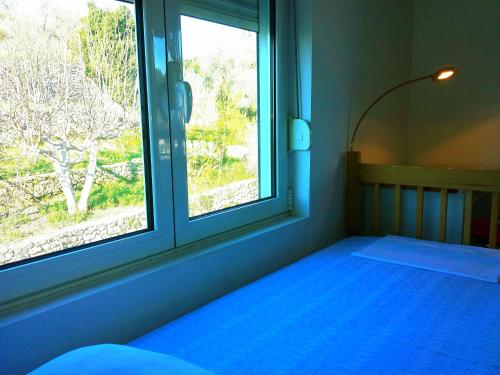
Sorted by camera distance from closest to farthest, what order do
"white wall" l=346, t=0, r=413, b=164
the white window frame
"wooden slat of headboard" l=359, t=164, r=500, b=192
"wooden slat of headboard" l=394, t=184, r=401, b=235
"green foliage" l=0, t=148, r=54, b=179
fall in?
"green foliage" l=0, t=148, r=54, b=179, the white window frame, "wooden slat of headboard" l=359, t=164, r=500, b=192, "wooden slat of headboard" l=394, t=184, r=401, b=235, "white wall" l=346, t=0, r=413, b=164

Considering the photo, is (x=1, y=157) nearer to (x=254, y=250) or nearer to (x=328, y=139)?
(x=254, y=250)

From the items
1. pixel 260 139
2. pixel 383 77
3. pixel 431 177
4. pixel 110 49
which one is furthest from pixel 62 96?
pixel 383 77

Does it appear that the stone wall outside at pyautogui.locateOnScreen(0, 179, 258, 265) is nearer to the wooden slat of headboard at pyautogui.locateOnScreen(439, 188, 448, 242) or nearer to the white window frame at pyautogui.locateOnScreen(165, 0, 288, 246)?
the white window frame at pyautogui.locateOnScreen(165, 0, 288, 246)

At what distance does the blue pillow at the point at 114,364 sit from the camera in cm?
65

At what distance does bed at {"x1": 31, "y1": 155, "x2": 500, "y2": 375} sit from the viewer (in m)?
0.92

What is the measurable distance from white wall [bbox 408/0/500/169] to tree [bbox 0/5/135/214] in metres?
1.98

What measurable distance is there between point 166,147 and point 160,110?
4.1 inches

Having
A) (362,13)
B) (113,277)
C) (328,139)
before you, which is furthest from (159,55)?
(362,13)

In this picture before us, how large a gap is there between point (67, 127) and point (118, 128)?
14 centimetres

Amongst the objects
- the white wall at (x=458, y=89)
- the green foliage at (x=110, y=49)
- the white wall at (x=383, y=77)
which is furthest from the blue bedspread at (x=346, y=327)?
the white wall at (x=458, y=89)

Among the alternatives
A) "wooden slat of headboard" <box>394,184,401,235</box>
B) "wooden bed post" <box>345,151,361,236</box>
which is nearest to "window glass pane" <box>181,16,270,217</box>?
"wooden bed post" <box>345,151,361,236</box>

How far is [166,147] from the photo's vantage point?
3.90 ft

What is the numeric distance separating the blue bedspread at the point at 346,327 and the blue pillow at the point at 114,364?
24cm

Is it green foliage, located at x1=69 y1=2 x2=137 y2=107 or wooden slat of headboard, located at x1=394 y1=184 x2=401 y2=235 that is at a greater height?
green foliage, located at x1=69 y1=2 x2=137 y2=107
